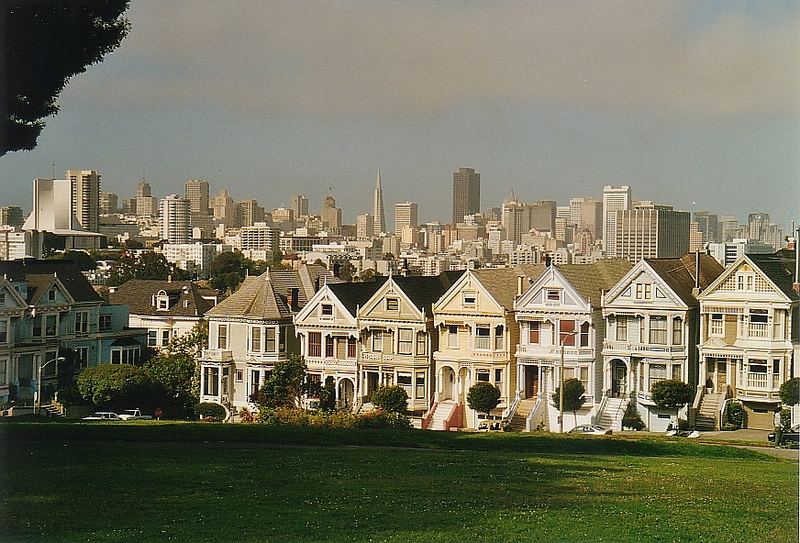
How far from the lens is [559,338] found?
10.8 meters

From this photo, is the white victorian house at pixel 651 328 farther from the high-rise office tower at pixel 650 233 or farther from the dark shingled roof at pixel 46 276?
the dark shingled roof at pixel 46 276

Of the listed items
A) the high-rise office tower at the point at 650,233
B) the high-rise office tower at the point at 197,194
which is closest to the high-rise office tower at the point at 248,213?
the high-rise office tower at the point at 197,194

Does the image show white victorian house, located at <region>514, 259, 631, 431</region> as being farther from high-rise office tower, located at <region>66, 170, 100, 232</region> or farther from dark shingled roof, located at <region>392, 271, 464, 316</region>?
high-rise office tower, located at <region>66, 170, 100, 232</region>

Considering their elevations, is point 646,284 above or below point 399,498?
above

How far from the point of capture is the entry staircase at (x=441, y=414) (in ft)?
35.1

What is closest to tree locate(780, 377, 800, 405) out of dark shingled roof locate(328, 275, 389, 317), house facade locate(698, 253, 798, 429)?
house facade locate(698, 253, 798, 429)

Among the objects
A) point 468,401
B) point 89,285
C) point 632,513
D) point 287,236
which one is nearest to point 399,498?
point 632,513

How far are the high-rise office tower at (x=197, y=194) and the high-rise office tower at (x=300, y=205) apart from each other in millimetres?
872

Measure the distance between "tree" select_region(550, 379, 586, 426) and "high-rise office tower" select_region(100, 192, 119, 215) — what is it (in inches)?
178

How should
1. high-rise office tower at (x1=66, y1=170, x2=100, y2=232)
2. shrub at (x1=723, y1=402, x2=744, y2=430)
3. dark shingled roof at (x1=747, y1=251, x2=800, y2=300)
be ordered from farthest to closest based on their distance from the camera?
high-rise office tower at (x1=66, y1=170, x2=100, y2=232)
shrub at (x1=723, y1=402, x2=744, y2=430)
dark shingled roof at (x1=747, y1=251, x2=800, y2=300)

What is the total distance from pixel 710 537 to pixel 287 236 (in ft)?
23.5

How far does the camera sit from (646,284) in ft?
34.9

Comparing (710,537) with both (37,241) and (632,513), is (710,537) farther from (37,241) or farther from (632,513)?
(37,241)

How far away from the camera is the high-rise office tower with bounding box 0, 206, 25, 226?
33.4ft
